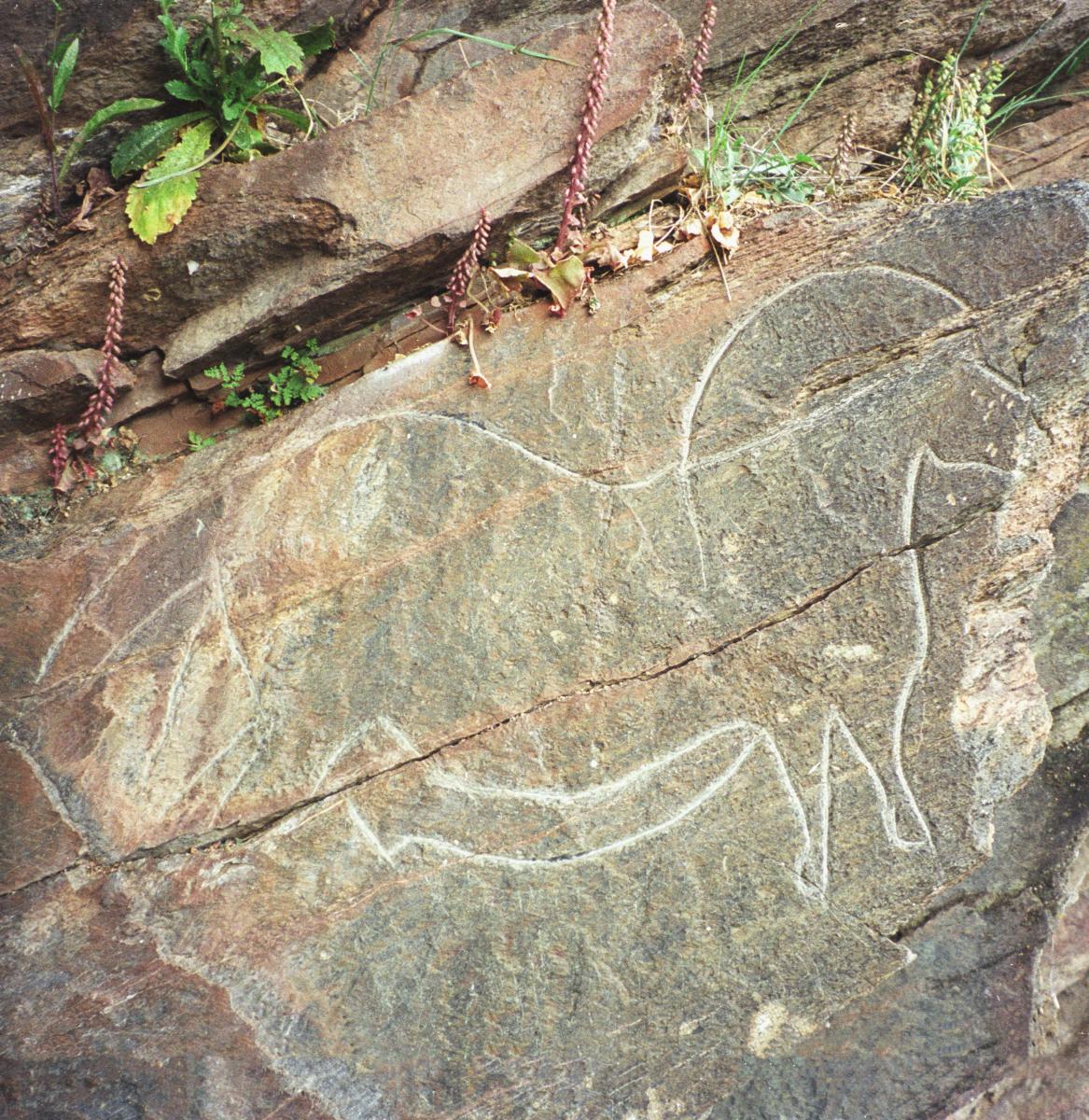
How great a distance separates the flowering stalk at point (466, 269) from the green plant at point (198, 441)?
3.57 feet

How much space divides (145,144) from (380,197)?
93 centimetres

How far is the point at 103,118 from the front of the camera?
3680 millimetres

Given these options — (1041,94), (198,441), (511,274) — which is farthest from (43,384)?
(1041,94)

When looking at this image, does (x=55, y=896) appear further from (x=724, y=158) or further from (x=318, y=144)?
(x=724, y=158)

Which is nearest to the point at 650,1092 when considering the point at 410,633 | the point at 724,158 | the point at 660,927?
the point at 660,927

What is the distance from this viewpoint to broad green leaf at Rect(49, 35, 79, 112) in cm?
362

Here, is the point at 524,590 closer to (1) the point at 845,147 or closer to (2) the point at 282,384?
(2) the point at 282,384

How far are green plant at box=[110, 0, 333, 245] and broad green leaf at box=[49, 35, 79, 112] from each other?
0.84 feet

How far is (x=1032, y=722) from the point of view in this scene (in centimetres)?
312

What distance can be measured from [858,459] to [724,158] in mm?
1417

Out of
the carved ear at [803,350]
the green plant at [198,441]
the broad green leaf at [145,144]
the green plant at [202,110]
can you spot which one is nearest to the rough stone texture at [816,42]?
the green plant at [202,110]

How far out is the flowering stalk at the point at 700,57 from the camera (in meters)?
3.82

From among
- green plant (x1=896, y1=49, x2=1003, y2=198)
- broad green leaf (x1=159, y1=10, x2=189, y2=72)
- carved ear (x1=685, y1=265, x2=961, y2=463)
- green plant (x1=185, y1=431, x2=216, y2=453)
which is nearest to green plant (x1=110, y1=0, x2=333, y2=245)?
broad green leaf (x1=159, y1=10, x2=189, y2=72)

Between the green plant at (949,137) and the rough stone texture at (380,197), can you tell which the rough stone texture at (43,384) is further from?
the green plant at (949,137)
